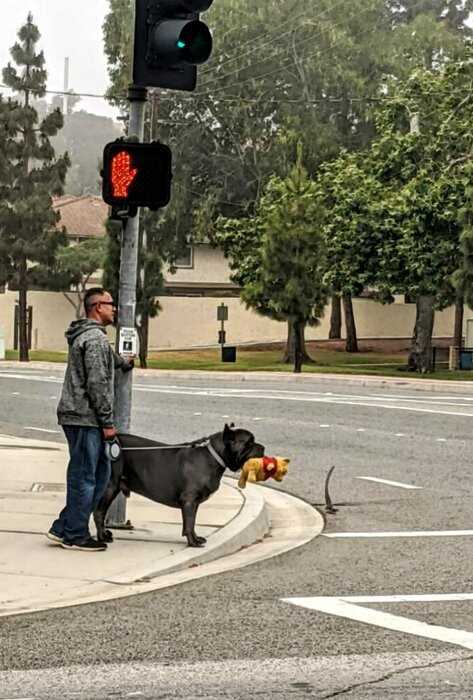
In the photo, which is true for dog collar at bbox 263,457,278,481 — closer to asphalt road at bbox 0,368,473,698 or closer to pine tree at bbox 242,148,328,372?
asphalt road at bbox 0,368,473,698

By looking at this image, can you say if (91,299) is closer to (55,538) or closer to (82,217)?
(55,538)

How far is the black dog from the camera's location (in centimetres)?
1049

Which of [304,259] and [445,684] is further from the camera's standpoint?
[304,259]

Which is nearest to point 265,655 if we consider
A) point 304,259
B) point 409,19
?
point 304,259

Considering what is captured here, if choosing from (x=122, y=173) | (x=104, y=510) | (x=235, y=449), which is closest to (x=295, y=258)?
(x=122, y=173)

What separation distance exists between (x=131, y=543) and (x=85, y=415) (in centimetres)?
115

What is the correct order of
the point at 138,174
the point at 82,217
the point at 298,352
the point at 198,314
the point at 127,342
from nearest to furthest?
the point at 138,174 → the point at 127,342 → the point at 298,352 → the point at 198,314 → the point at 82,217

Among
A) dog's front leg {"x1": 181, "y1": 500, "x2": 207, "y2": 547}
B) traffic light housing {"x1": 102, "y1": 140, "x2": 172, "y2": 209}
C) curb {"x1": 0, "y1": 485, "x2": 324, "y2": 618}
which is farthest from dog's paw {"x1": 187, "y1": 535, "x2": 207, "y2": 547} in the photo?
traffic light housing {"x1": 102, "y1": 140, "x2": 172, "y2": 209}

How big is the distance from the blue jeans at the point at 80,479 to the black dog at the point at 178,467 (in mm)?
277

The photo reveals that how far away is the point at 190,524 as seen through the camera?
407 inches

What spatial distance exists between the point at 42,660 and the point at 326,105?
5805 cm

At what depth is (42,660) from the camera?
688cm

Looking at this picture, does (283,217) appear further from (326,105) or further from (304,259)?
(326,105)

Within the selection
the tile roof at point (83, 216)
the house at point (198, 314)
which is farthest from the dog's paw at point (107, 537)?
the tile roof at point (83, 216)
